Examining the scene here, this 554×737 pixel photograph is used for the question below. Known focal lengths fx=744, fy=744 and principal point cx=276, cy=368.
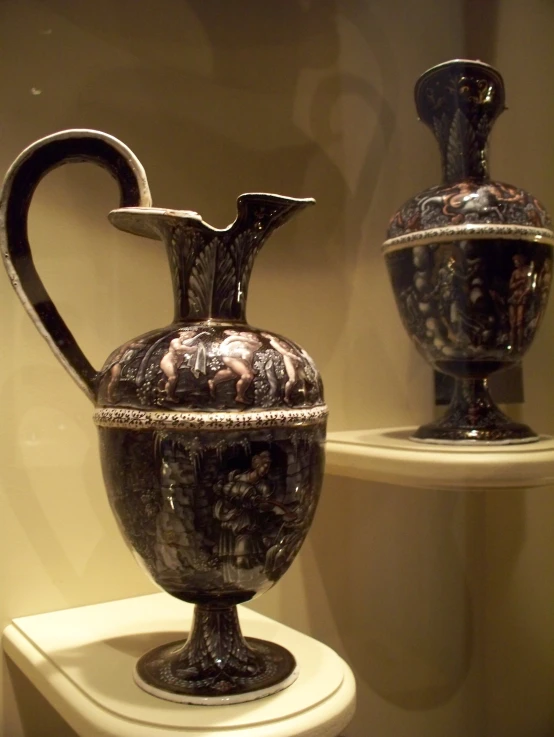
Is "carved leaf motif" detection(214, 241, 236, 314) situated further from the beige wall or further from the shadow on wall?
the shadow on wall

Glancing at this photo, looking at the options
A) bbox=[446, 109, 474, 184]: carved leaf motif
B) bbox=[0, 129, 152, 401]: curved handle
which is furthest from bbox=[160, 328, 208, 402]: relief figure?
bbox=[446, 109, 474, 184]: carved leaf motif

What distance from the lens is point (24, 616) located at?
0.73 metres

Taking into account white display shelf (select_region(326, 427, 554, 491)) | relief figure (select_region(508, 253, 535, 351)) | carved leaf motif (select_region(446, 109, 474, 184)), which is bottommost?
white display shelf (select_region(326, 427, 554, 491))

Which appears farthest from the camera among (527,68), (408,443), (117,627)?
(527,68)

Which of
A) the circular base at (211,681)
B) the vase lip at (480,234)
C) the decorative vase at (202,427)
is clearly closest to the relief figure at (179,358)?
the decorative vase at (202,427)

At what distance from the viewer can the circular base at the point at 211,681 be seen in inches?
20.9

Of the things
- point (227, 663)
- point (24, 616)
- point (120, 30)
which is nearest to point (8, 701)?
point (24, 616)

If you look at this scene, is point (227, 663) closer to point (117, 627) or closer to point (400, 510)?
point (117, 627)

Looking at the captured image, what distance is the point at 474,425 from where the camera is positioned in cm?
79

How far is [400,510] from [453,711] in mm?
298

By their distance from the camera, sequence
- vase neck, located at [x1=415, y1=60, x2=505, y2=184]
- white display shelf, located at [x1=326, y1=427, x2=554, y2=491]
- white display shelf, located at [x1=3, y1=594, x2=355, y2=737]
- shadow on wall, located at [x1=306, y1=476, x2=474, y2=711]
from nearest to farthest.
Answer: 1. white display shelf, located at [x1=3, y1=594, x2=355, y2=737]
2. white display shelf, located at [x1=326, y1=427, x2=554, y2=491]
3. vase neck, located at [x1=415, y1=60, x2=505, y2=184]
4. shadow on wall, located at [x1=306, y1=476, x2=474, y2=711]

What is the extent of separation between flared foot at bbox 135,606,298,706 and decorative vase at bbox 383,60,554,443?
312 millimetres

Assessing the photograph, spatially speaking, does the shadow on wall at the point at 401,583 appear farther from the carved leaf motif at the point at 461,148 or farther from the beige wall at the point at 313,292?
the carved leaf motif at the point at 461,148

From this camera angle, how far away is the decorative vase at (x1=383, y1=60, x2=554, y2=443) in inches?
29.0
